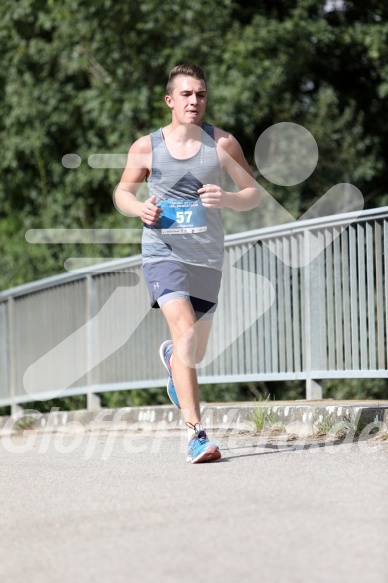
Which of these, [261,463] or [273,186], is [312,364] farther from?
[273,186]

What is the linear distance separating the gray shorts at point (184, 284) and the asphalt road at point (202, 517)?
0.79m

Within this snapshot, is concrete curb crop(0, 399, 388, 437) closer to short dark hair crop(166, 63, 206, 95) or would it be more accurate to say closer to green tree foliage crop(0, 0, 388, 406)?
short dark hair crop(166, 63, 206, 95)

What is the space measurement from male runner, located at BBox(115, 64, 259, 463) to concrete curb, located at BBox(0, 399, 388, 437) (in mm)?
1045

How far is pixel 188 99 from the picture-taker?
6.09 metres

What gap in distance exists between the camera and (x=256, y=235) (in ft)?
27.1

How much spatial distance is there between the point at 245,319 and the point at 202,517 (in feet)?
13.8

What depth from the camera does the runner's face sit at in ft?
19.9

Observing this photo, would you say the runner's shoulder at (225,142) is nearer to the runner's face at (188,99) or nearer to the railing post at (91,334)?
the runner's face at (188,99)

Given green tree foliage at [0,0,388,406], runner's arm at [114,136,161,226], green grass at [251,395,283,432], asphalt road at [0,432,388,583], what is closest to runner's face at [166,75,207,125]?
runner's arm at [114,136,161,226]

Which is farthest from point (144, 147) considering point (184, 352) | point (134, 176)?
point (184, 352)

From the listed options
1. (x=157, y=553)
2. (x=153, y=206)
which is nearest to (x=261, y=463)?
(x=153, y=206)

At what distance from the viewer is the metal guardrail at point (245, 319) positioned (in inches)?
290

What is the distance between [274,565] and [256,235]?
489cm

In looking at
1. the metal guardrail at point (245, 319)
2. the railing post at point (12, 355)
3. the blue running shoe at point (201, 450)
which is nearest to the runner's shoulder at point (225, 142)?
the metal guardrail at point (245, 319)
